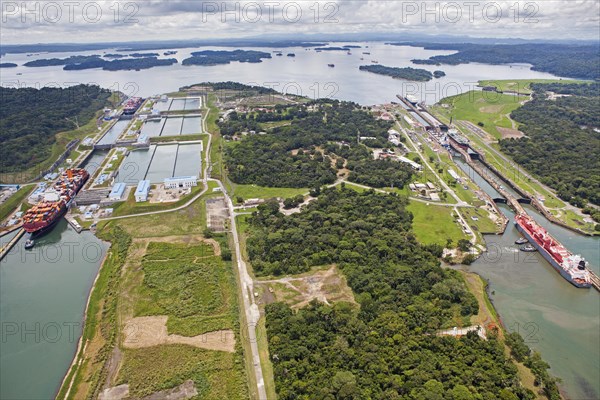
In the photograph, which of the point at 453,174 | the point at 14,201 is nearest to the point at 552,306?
the point at 453,174

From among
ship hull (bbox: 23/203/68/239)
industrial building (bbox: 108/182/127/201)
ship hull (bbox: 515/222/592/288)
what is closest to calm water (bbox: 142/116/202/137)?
industrial building (bbox: 108/182/127/201)

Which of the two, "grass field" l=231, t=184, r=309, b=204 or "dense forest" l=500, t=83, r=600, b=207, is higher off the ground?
"dense forest" l=500, t=83, r=600, b=207

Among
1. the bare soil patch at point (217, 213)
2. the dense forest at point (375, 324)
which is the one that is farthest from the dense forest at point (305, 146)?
the dense forest at point (375, 324)

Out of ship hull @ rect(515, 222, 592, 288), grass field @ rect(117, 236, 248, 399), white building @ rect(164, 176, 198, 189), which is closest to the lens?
grass field @ rect(117, 236, 248, 399)

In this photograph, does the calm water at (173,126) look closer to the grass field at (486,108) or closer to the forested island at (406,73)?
the grass field at (486,108)

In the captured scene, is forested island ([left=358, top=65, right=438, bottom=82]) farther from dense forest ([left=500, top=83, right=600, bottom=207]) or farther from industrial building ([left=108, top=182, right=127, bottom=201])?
industrial building ([left=108, top=182, right=127, bottom=201])

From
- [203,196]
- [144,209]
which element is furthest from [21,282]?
[203,196]
